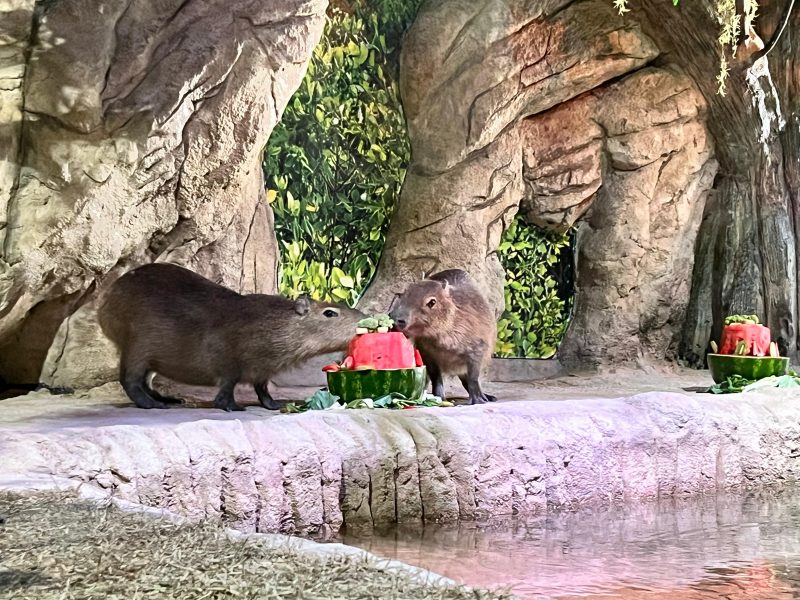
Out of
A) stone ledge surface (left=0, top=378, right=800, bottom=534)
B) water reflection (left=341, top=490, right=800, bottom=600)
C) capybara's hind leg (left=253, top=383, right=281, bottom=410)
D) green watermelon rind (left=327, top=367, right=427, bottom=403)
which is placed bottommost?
water reflection (left=341, top=490, right=800, bottom=600)

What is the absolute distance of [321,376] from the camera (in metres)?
7.19

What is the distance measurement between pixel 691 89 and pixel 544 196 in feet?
5.63

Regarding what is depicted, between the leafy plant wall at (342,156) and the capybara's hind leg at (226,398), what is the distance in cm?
172

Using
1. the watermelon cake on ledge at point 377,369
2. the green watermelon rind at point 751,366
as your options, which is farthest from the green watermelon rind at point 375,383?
the green watermelon rind at point 751,366

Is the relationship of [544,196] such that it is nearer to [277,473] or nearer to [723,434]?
[723,434]

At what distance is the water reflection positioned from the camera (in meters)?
2.63

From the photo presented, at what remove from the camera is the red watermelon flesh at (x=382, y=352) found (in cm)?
497

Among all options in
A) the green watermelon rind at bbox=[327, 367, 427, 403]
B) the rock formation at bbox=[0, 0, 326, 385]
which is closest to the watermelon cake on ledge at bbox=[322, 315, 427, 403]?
the green watermelon rind at bbox=[327, 367, 427, 403]

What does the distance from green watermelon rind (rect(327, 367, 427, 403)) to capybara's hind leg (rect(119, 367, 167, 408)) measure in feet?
4.01

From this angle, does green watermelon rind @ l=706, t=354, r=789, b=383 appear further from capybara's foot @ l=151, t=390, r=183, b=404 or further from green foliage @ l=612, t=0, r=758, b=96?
capybara's foot @ l=151, t=390, r=183, b=404

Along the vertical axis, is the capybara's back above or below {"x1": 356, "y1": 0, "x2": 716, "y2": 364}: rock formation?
below

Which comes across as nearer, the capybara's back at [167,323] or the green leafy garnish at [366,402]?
the green leafy garnish at [366,402]

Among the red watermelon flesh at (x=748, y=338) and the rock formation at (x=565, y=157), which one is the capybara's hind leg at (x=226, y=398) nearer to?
the rock formation at (x=565, y=157)

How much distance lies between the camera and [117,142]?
5.50 metres
